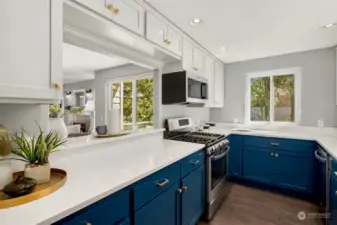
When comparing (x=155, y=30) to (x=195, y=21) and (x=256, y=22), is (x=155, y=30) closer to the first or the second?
(x=195, y=21)

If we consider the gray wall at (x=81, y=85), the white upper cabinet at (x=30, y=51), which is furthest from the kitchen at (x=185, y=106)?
the gray wall at (x=81, y=85)

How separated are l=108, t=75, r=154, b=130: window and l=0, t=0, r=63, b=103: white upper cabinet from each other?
2031mm

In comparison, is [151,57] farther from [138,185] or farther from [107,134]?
[138,185]

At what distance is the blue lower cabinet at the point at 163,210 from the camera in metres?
1.14

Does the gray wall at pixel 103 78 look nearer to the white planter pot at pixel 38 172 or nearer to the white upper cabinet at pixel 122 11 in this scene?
the white upper cabinet at pixel 122 11

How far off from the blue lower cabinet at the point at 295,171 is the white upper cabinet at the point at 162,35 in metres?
2.15

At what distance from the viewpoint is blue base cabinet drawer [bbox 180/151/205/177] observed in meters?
1.58

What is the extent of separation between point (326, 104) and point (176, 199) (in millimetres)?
3035

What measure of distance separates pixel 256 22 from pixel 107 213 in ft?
7.65

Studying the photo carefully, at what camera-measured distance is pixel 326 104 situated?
9.61ft

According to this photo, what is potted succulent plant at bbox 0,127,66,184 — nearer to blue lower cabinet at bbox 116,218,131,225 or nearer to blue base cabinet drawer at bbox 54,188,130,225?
blue base cabinet drawer at bbox 54,188,130,225

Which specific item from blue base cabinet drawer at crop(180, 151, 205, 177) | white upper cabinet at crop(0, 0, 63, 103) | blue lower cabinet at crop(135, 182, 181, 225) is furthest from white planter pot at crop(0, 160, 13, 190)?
blue base cabinet drawer at crop(180, 151, 205, 177)

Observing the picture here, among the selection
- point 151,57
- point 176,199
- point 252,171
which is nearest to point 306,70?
point 252,171

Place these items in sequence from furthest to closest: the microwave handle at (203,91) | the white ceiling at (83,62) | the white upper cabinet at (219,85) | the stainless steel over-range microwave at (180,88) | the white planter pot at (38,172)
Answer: the white upper cabinet at (219,85), the white ceiling at (83,62), the microwave handle at (203,91), the stainless steel over-range microwave at (180,88), the white planter pot at (38,172)
